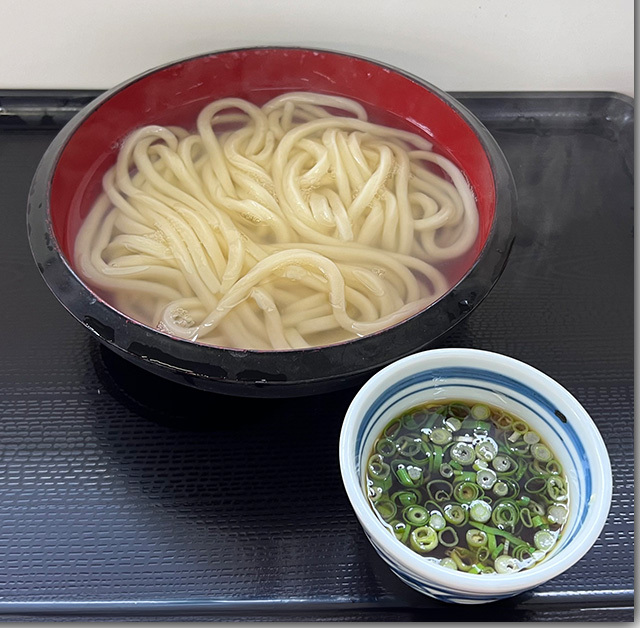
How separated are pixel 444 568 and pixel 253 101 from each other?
1.13m

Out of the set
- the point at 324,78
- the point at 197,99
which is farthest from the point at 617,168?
the point at 197,99

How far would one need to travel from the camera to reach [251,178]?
4.66ft

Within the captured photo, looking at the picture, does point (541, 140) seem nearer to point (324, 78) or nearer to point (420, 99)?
point (420, 99)

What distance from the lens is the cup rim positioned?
30.4 inches

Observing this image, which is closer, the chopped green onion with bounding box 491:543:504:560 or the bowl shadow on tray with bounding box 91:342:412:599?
the chopped green onion with bounding box 491:543:504:560

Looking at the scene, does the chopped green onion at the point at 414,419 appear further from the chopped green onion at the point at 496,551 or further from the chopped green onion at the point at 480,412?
the chopped green onion at the point at 496,551

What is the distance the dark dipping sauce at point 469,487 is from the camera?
89 cm

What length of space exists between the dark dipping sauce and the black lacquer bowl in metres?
0.12

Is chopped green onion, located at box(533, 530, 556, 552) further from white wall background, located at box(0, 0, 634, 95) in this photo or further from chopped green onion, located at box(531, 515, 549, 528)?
white wall background, located at box(0, 0, 634, 95)

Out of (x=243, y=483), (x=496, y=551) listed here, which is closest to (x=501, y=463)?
(x=496, y=551)

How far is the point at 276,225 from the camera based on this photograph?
135cm

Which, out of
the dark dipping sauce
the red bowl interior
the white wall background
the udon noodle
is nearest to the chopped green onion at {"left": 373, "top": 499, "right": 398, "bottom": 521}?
the dark dipping sauce

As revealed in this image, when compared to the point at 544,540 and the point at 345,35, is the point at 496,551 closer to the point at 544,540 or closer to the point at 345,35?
the point at 544,540

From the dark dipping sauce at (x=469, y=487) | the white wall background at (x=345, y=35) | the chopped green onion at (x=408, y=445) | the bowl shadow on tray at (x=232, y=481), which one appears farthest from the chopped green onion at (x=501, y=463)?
the white wall background at (x=345, y=35)
